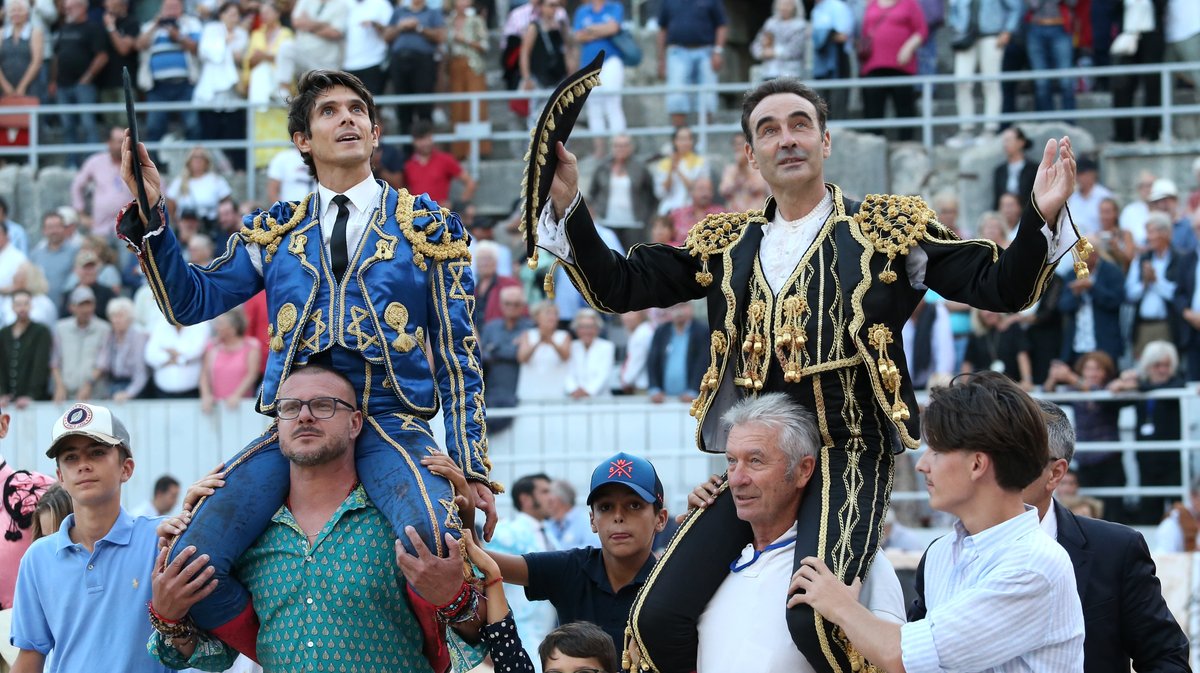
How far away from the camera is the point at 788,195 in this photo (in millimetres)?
6316

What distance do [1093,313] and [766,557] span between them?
7951mm

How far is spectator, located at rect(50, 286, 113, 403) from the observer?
47.1ft

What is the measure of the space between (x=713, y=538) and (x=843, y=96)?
38.4 ft

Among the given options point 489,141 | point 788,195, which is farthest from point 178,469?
point 788,195

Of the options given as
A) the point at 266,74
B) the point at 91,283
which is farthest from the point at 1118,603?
the point at 266,74

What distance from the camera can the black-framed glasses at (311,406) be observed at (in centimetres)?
624

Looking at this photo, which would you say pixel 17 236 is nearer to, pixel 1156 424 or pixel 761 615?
pixel 1156 424

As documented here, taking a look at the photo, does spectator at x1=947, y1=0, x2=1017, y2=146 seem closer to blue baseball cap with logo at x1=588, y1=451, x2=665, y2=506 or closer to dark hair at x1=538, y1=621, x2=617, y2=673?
blue baseball cap with logo at x1=588, y1=451, x2=665, y2=506

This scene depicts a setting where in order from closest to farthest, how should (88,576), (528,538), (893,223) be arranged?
(893,223) → (88,576) → (528,538)

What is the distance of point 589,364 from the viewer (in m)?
13.7

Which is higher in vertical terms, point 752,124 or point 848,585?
point 752,124

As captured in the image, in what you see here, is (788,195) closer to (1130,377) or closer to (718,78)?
(1130,377)

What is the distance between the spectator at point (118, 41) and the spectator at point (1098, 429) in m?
9.65

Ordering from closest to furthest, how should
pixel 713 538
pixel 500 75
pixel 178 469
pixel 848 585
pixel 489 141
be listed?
1. pixel 848 585
2. pixel 713 538
3. pixel 178 469
4. pixel 489 141
5. pixel 500 75
